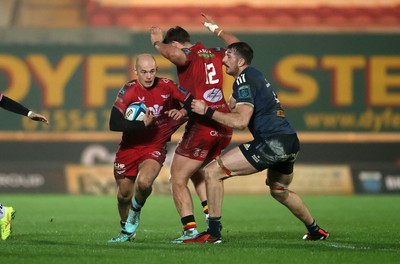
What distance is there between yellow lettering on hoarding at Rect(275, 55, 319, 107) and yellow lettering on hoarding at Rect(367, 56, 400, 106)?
130cm

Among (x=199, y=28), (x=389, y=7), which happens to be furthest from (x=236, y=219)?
(x=389, y=7)

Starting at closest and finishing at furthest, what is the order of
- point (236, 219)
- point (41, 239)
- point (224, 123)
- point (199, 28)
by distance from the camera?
point (224, 123) < point (41, 239) < point (236, 219) < point (199, 28)

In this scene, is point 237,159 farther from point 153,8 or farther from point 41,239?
point 153,8

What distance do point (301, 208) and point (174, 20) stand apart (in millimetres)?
11184

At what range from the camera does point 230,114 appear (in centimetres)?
985

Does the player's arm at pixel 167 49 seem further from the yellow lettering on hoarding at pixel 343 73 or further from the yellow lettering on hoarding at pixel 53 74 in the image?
the yellow lettering on hoarding at pixel 343 73

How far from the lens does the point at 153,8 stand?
21.0 meters

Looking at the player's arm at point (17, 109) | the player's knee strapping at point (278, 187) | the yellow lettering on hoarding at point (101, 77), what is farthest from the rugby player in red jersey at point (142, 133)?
the yellow lettering on hoarding at point (101, 77)

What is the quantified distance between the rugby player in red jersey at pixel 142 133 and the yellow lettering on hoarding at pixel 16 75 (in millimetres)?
10589

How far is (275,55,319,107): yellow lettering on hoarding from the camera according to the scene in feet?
68.5

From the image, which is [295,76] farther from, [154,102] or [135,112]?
[135,112]

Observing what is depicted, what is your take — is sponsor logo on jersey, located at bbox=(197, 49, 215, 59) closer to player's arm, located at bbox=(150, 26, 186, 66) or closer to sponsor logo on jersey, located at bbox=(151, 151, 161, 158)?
player's arm, located at bbox=(150, 26, 186, 66)

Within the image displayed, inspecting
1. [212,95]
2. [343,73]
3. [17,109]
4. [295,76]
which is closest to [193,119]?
[212,95]

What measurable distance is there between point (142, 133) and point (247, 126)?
50.4 inches
